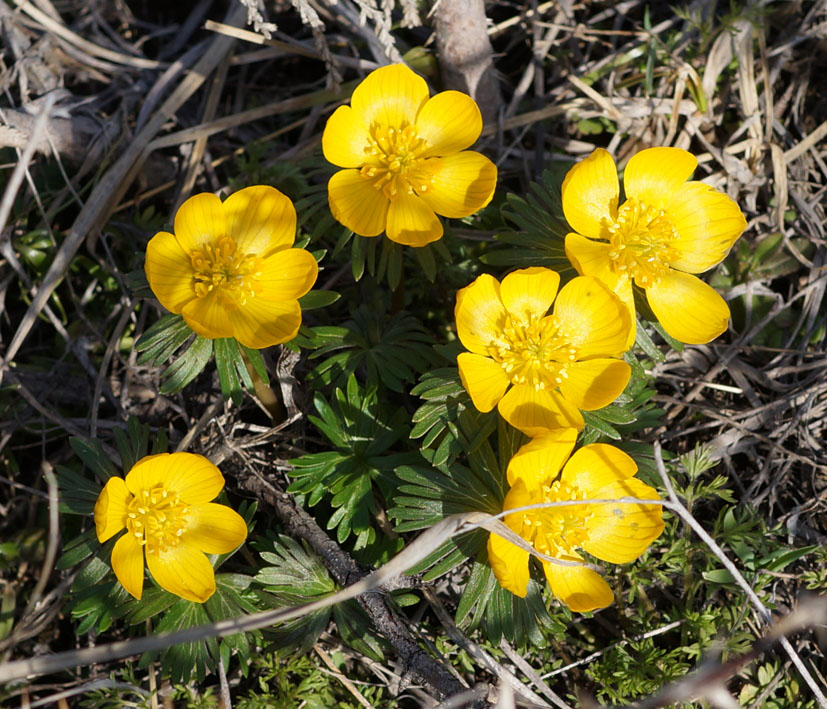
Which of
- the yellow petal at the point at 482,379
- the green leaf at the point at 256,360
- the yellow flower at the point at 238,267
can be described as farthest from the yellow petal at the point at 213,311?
the yellow petal at the point at 482,379

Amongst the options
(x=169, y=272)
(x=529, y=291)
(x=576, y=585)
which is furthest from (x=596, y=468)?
(x=169, y=272)

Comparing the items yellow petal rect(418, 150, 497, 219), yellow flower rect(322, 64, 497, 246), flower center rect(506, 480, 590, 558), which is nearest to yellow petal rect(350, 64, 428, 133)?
yellow flower rect(322, 64, 497, 246)

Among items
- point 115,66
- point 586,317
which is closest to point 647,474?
point 586,317

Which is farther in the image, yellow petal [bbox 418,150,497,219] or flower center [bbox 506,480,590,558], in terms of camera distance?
yellow petal [bbox 418,150,497,219]

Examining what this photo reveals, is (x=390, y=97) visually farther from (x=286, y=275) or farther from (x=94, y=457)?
(x=94, y=457)

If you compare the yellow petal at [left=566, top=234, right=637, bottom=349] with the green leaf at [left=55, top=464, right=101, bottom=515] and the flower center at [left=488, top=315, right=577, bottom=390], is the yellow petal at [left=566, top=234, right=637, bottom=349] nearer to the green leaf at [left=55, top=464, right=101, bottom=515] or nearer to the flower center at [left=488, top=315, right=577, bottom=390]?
the flower center at [left=488, top=315, right=577, bottom=390]
